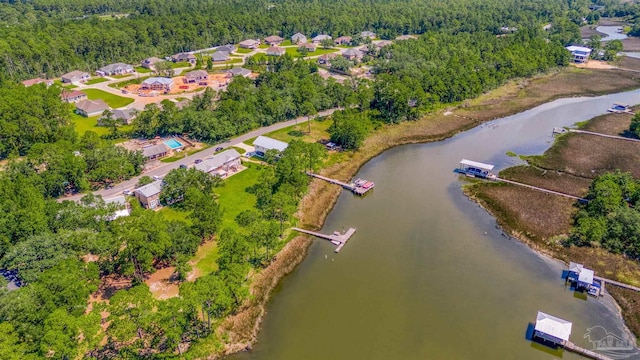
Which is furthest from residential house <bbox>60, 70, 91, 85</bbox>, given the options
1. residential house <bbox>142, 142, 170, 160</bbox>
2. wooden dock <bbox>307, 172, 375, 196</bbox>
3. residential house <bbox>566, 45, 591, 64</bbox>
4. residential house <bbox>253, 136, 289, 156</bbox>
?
residential house <bbox>566, 45, 591, 64</bbox>

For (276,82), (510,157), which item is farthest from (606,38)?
(276,82)

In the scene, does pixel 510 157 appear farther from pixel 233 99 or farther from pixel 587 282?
pixel 233 99

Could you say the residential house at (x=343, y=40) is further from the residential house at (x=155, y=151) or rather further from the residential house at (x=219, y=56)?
the residential house at (x=155, y=151)

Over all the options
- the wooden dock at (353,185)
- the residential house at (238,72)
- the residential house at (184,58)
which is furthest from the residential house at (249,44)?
the wooden dock at (353,185)

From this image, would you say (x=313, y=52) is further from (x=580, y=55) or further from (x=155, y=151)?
(x=580, y=55)

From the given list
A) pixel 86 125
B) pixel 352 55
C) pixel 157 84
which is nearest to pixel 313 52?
pixel 352 55

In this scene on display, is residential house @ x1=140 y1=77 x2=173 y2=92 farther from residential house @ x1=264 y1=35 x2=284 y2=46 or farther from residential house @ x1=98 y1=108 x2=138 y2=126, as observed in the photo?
residential house @ x1=264 y1=35 x2=284 y2=46
